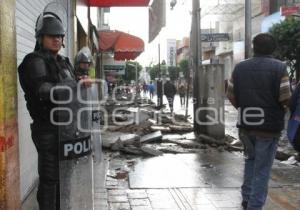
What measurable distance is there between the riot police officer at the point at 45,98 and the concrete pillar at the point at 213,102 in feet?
28.9

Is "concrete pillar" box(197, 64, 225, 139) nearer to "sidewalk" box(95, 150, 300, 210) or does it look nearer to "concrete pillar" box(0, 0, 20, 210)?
"sidewalk" box(95, 150, 300, 210)

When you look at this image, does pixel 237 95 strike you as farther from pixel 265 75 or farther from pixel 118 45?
pixel 118 45

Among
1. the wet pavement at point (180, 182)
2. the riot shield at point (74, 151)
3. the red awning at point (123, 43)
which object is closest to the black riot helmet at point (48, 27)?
the riot shield at point (74, 151)

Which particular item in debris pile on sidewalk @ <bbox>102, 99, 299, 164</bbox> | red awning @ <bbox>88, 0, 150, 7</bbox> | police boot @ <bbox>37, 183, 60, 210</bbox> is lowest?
debris pile on sidewalk @ <bbox>102, 99, 299, 164</bbox>

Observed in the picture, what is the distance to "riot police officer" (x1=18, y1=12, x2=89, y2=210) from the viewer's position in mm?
3947

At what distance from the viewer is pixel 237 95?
5.54 meters

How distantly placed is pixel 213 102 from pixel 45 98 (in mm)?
9348

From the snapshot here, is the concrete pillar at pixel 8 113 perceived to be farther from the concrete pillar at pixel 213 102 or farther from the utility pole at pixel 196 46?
the utility pole at pixel 196 46

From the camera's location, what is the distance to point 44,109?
13.3 feet

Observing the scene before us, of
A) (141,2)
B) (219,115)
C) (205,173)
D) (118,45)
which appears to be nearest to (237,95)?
(205,173)

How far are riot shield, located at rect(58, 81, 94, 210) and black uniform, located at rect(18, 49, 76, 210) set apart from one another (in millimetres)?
153

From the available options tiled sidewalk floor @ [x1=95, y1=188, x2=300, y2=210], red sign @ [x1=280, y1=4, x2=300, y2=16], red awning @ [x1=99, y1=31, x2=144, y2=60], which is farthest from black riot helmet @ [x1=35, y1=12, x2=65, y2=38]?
red sign @ [x1=280, y1=4, x2=300, y2=16]

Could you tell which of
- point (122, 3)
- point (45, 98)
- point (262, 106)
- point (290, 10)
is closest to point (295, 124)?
point (262, 106)

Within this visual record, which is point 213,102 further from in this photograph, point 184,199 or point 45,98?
point 45,98
